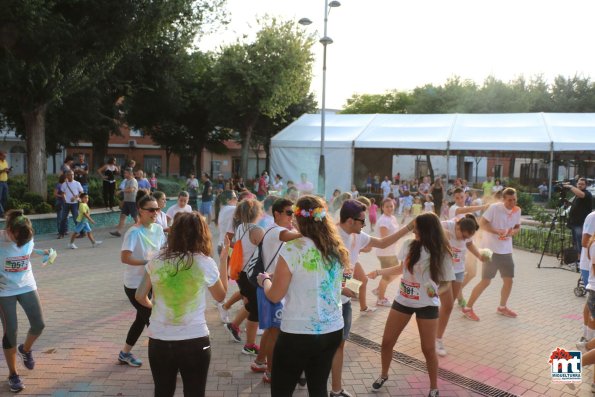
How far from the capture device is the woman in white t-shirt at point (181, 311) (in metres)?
2.87

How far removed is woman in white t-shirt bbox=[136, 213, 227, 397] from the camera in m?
2.87

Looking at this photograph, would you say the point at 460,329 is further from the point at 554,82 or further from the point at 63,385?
the point at 554,82

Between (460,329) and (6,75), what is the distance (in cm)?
1236

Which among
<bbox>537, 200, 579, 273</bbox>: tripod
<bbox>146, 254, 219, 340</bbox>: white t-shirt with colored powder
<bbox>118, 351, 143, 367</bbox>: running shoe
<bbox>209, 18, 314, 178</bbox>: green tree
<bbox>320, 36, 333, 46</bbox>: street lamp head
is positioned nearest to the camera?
<bbox>146, 254, 219, 340</bbox>: white t-shirt with colored powder

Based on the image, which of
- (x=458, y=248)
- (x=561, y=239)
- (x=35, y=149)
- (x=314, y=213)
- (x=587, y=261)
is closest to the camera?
(x=314, y=213)

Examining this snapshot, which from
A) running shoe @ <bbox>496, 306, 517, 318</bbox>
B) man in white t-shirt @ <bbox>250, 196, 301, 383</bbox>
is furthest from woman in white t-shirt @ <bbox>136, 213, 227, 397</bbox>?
running shoe @ <bbox>496, 306, 517, 318</bbox>

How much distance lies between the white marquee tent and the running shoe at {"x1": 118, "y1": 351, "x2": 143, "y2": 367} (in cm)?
1786

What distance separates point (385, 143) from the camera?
2141 cm

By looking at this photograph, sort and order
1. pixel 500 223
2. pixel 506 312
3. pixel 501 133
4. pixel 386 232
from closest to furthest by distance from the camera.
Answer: pixel 500 223, pixel 506 312, pixel 386 232, pixel 501 133

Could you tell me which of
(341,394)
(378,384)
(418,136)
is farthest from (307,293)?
(418,136)

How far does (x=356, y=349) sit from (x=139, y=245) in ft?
8.62

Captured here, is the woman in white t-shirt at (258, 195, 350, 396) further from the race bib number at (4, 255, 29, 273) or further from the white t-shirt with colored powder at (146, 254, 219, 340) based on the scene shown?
the race bib number at (4, 255, 29, 273)

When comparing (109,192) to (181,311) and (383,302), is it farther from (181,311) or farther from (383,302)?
(181,311)

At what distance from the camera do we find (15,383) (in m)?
4.05
